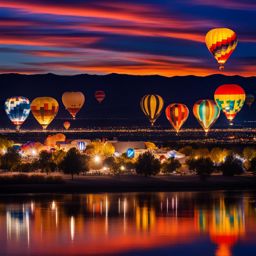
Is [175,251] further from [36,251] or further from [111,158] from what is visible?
[111,158]

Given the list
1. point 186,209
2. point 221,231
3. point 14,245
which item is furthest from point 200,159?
point 14,245

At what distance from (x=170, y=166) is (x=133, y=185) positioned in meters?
9.02

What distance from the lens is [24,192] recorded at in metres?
57.7

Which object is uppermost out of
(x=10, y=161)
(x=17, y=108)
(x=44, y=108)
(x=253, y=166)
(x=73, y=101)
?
(x=73, y=101)

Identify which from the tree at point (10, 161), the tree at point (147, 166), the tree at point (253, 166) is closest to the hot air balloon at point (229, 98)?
the tree at point (253, 166)

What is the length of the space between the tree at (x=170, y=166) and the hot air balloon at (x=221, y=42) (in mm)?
12683

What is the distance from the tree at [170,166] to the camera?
69.2 metres

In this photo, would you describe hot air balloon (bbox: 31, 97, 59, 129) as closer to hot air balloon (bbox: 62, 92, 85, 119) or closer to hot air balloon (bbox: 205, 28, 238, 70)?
hot air balloon (bbox: 62, 92, 85, 119)

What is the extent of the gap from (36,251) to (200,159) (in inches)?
1286

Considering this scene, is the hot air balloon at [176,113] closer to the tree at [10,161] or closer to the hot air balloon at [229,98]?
the hot air balloon at [229,98]

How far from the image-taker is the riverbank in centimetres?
5844

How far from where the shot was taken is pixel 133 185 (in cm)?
6081

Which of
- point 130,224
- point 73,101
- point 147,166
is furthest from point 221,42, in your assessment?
point 130,224

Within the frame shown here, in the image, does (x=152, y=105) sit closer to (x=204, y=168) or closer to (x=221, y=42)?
(x=221, y=42)
